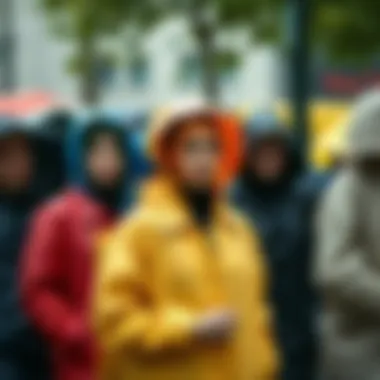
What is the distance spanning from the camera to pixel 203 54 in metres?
26.4

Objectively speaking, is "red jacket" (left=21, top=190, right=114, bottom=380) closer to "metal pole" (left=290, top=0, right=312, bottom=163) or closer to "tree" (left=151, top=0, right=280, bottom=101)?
"metal pole" (left=290, top=0, right=312, bottom=163)

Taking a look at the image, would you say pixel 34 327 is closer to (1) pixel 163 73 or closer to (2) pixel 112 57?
(2) pixel 112 57

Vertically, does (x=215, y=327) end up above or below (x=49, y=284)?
above

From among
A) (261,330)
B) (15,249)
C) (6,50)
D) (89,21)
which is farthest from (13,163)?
(6,50)

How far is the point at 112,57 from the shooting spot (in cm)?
3306

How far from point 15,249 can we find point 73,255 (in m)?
0.22

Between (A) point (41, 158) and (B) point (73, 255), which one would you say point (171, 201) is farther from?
(A) point (41, 158)

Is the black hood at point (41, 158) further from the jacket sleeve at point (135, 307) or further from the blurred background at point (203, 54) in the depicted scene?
the blurred background at point (203, 54)

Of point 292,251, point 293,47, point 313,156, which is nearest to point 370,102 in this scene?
point 292,251

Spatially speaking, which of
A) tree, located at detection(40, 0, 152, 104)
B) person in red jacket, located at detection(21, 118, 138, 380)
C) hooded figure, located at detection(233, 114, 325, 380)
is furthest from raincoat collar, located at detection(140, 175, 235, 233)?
tree, located at detection(40, 0, 152, 104)

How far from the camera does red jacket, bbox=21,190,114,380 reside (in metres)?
8.20

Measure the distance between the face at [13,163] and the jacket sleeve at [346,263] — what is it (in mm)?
1387

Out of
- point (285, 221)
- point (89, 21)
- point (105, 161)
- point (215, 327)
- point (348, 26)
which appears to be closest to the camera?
point (215, 327)

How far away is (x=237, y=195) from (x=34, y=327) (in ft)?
3.68
